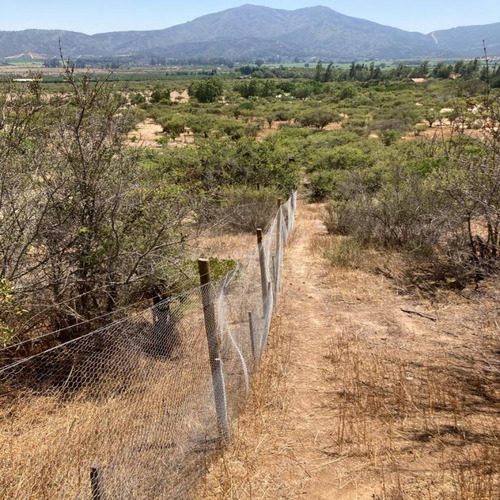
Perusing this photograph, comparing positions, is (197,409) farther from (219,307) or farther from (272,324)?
(272,324)

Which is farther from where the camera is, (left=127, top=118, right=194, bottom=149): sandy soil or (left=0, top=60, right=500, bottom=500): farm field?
(left=127, top=118, right=194, bottom=149): sandy soil

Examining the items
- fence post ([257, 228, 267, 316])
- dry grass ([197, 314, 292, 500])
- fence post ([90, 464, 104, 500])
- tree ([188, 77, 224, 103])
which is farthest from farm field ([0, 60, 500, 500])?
tree ([188, 77, 224, 103])

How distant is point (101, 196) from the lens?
17.4ft

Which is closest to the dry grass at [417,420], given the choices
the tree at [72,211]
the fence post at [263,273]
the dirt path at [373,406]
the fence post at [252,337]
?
the dirt path at [373,406]

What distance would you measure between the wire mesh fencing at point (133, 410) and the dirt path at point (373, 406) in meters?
0.39

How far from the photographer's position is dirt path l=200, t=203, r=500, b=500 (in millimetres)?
3615

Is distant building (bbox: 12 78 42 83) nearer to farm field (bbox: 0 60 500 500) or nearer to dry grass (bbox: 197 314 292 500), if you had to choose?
farm field (bbox: 0 60 500 500)

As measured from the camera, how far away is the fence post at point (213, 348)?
3609 mm

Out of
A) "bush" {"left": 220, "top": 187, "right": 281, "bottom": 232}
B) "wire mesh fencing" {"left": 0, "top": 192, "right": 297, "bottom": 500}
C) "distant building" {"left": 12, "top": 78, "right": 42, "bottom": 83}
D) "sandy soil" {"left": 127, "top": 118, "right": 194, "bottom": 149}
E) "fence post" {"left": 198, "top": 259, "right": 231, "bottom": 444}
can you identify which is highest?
"distant building" {"left": 12, "top": 78, "right": 42, "bottom": 83}

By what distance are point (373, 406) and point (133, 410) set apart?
7.91 ft

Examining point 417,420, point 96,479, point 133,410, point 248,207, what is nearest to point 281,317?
point 417,420

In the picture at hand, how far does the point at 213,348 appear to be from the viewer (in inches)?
145

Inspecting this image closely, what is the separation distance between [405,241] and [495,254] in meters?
1.92

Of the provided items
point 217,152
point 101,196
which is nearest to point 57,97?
point 101,196
